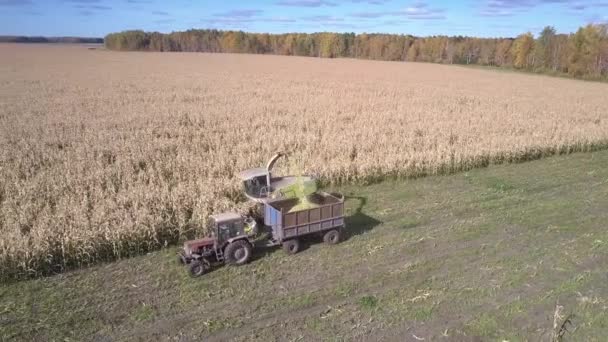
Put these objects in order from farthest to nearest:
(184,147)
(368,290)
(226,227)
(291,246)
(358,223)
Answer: (184,147)
(358,223)
(291,246)
(226,227)
(368,290)

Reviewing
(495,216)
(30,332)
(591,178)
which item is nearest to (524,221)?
(495,216)

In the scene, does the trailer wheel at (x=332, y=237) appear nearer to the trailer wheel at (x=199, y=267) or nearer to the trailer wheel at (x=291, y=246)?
the trailer wheel at (x=291, y=246)

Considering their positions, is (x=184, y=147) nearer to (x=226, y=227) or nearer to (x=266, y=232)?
(x=266, y=232)

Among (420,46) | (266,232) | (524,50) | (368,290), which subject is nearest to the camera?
(368,290)

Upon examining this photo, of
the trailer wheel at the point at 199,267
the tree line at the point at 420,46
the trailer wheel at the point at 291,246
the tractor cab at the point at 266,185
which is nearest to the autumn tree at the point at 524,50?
the tree line at the point at 420,46

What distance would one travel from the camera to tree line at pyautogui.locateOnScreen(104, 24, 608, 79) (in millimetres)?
79562

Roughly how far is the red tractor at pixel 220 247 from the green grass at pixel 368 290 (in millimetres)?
212

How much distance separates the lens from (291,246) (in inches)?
326

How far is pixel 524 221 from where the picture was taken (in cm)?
998

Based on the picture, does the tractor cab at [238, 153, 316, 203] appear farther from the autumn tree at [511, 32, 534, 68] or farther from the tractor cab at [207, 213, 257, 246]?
the autumn tree at [511, 32, 534, 68]

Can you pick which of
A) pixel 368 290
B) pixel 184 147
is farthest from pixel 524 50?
pixel 368 290

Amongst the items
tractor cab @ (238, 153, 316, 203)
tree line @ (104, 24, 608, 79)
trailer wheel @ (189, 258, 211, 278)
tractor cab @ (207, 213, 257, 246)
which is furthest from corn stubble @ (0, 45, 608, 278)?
tree line @ (104, 24, 608, 79)

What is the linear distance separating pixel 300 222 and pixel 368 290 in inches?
78.3

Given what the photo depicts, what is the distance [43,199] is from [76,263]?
123 inches
